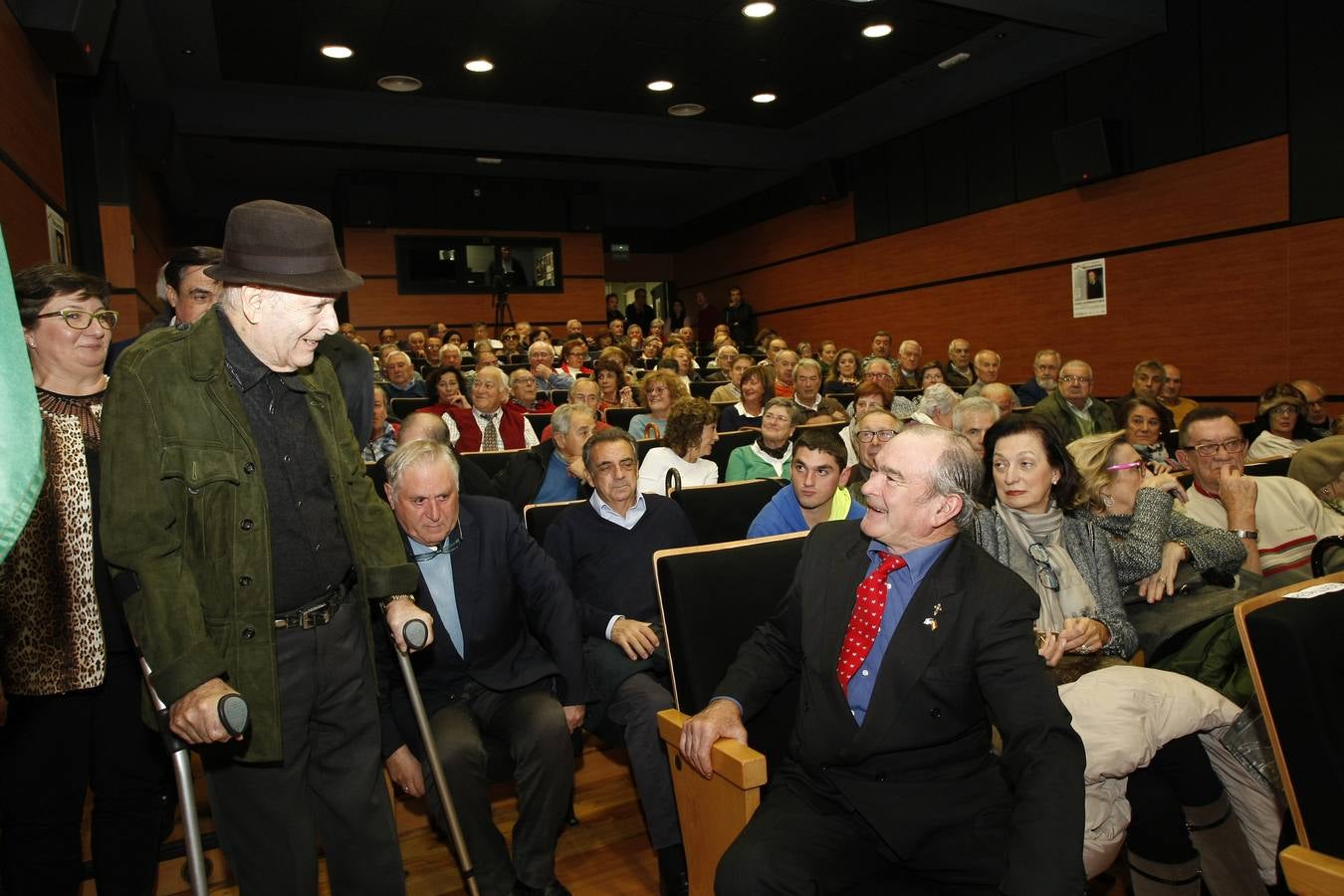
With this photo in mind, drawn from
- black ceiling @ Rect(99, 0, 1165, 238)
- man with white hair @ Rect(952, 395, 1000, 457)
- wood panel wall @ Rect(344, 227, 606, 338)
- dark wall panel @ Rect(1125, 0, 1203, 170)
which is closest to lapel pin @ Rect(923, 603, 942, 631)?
man with white hair @ Rect(952, 395, 1000, 457)

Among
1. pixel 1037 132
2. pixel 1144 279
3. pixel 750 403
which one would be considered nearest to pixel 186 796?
pixel 750 403

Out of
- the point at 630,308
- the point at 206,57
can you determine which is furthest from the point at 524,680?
the point at 630,308

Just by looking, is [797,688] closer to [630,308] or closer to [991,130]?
[991,130]

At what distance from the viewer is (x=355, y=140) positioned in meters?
10.0

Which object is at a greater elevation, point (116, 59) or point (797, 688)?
point (116, 59)

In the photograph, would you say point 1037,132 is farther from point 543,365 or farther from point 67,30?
point 67,30

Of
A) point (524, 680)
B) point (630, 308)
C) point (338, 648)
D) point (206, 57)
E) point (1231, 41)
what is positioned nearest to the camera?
point (338, 648)

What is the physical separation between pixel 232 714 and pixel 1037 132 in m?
9.32

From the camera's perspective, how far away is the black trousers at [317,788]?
1.62 meters

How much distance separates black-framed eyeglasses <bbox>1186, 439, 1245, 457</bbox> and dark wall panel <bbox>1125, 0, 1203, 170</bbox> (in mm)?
5687

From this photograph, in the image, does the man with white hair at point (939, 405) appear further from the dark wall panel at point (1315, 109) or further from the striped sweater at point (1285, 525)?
the dark wall panel at point (1315, 109)

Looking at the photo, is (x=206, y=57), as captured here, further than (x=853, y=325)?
No

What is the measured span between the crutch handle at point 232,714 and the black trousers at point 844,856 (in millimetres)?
870

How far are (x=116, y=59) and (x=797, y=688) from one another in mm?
8076
